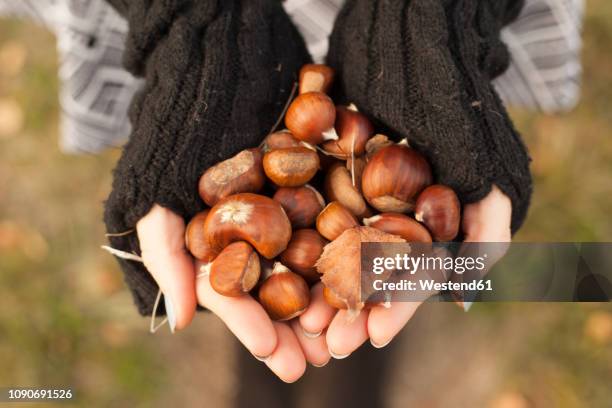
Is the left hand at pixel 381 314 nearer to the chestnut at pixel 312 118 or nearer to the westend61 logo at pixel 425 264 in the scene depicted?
the westend61 logo at pixel 425 264

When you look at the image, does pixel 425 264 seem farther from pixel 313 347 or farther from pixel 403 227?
pixel 313 347

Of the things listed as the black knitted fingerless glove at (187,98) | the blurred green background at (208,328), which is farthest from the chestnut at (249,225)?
the blurred green background at (208,328)

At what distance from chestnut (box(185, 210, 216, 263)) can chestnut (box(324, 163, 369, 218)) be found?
292 millimetres

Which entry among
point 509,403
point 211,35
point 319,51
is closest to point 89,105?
point 211,35

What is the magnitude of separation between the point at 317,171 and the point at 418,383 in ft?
3.98

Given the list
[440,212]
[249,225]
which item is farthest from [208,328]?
[440,212]

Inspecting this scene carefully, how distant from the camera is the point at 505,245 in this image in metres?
1.25

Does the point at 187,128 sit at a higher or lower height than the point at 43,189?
higher

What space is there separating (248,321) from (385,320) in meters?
0.27

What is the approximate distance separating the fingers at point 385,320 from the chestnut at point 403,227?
0.14 meters

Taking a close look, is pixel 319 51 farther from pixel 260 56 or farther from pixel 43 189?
pixel 43 189

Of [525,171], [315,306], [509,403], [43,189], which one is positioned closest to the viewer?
[315,306]

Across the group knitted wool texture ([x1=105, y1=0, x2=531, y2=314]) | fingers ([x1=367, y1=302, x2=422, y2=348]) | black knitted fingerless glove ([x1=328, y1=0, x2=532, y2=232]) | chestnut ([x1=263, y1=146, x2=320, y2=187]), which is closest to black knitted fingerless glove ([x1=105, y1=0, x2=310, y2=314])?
knitted wool texture ([x1=105, y1=0, x2=531, y2=314])

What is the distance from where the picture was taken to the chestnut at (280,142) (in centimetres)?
131
